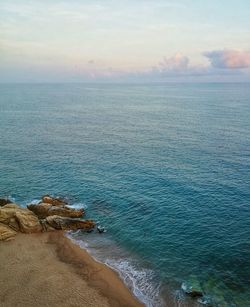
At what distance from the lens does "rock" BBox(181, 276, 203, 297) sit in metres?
40.9

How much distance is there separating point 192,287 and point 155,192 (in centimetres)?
2807

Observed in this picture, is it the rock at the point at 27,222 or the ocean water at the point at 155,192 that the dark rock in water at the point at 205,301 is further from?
the rock at the point at 27,222

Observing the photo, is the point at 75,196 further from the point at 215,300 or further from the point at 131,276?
the point at 215,300

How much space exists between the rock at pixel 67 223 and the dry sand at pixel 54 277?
11.0 ft

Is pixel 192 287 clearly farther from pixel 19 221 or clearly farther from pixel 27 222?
pixel 19 221

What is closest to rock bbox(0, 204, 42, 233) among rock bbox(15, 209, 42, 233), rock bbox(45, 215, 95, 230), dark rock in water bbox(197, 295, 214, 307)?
rock bbox(15, 209, 42, 233)

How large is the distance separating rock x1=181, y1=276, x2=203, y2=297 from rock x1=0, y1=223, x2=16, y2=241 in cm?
2687

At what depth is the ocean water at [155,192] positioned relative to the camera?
45312mm

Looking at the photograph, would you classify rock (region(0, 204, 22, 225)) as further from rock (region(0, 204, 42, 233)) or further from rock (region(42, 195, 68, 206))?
rock (region(42, 195, 68, 206))

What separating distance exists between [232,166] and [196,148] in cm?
1872

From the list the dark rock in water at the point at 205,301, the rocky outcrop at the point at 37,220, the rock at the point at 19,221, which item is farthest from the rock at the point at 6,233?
the dark rock in water at the point at 205,301

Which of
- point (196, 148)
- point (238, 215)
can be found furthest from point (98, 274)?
point (196, 148)

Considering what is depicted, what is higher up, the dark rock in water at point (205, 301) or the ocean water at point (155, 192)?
the ocean water at point (155, 192)

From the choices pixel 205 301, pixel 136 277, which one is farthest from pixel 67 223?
pixel 205 301
